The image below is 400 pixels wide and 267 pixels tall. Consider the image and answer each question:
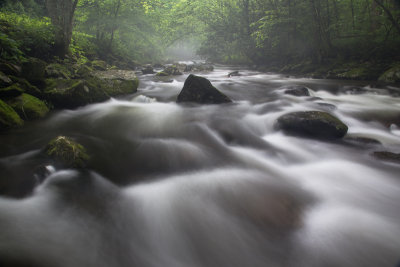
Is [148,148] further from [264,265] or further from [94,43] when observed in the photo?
[94,43]

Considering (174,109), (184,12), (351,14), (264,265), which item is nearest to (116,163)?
(264,265)

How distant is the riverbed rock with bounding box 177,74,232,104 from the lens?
22.8ft

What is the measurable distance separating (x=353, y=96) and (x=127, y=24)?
760 inches

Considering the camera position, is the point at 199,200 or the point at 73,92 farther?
the point at 73,92

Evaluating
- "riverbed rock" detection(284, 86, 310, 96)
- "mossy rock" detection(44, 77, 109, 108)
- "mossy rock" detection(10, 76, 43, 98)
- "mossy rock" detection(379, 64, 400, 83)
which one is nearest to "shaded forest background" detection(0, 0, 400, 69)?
"mossy rock" detection(10, 76, 43, 98)

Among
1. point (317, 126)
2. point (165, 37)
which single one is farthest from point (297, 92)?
point (165, 37)

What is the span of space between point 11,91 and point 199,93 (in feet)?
15.0

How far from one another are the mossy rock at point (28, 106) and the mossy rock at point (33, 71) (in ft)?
2.16

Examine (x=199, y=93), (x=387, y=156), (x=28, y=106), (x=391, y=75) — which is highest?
(x=391, y=75)

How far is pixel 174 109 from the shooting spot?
657 cm

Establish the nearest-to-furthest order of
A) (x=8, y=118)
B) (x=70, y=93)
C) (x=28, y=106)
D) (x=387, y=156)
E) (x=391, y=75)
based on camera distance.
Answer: (x=387, y=156)
(x=8, y=118)
(x=28, y=106)
(x=70, y=93)
(x=391, y=75)

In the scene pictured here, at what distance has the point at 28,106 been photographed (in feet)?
16.0

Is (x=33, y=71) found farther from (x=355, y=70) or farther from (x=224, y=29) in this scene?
(x=224, y=29)

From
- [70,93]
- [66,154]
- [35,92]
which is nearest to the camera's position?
[66,154]
